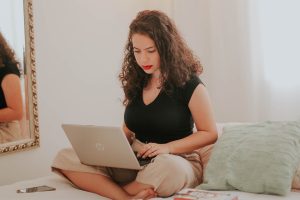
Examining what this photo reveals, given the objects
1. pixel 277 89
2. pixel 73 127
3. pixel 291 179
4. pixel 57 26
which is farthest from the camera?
pixel 277 89

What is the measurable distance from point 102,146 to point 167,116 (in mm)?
336

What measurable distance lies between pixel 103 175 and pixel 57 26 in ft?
3.46

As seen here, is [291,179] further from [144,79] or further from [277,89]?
[277,89]

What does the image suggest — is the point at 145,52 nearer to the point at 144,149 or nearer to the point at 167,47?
the point at 167,47

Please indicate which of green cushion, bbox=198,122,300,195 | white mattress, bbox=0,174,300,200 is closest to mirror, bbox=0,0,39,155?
white mattress, bbox=0,174,300,200

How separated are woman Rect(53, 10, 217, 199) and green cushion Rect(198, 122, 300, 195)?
11 cm

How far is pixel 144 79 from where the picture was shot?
218cm

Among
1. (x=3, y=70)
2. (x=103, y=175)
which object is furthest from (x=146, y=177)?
(x=3, y=70)

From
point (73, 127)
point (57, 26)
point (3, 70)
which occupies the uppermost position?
point (57, 26)

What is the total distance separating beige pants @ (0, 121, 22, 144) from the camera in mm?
2221

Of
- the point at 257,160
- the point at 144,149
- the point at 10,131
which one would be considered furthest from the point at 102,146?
the point at 10,131

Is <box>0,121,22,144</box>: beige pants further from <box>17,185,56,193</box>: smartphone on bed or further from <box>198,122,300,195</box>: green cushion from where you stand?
<box>198,122,300,195</box>: green cushion

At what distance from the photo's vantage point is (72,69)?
8.77 ft

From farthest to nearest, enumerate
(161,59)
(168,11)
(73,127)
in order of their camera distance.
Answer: (168,11)
(161,59)
(73,127)
